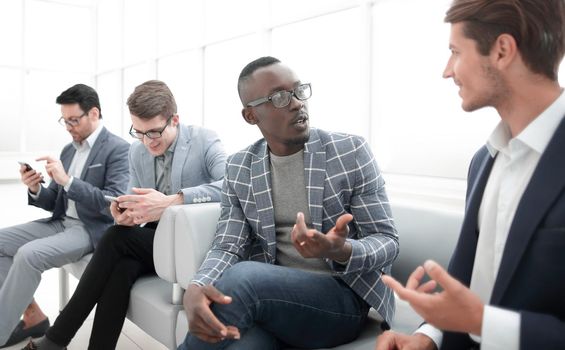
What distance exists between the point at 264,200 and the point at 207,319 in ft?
1.70

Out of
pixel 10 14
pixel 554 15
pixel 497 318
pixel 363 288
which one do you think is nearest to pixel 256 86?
pixel 363 288

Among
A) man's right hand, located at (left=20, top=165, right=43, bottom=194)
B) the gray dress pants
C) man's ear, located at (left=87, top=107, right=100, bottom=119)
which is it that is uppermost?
man's ear, located at (left=87, top=107, right=100, bottom=119)

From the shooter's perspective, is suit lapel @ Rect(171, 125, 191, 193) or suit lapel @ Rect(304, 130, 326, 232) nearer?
suit lapel @ Rect(304, 130, 326, 232)

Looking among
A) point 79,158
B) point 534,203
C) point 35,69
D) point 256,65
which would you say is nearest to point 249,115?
point 256,65

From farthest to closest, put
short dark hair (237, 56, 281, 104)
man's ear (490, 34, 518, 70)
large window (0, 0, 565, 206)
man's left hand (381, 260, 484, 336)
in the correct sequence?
large window (0, 0, 565, 206), short dark hair (237, 56, 281, 104), man's ear (490, 34, 518, 70), man's left hand (381, 260, 484, 336)

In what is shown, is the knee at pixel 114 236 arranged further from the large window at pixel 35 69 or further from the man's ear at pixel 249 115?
the large window at pixel 35 69

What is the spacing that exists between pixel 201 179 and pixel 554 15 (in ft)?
6.07

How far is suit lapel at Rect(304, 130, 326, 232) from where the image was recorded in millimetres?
1685

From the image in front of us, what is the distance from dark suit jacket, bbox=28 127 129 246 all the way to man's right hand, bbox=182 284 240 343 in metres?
1.46

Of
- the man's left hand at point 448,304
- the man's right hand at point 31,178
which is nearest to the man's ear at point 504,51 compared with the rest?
the man's left hand at point 448,304

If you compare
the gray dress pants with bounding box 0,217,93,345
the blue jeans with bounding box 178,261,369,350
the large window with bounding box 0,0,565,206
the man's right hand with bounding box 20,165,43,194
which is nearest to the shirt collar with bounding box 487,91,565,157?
the blue jeans with bounding box 178,261,369,350

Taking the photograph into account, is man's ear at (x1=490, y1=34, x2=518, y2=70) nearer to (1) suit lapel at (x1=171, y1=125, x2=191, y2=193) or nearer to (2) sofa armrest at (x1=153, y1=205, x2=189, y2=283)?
(2) sofa armrest at (x1=153, y1=205, x2=189, y2=283)

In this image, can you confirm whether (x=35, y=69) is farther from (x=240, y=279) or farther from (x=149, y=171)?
(x=240, y=279)

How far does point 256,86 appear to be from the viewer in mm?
1825
